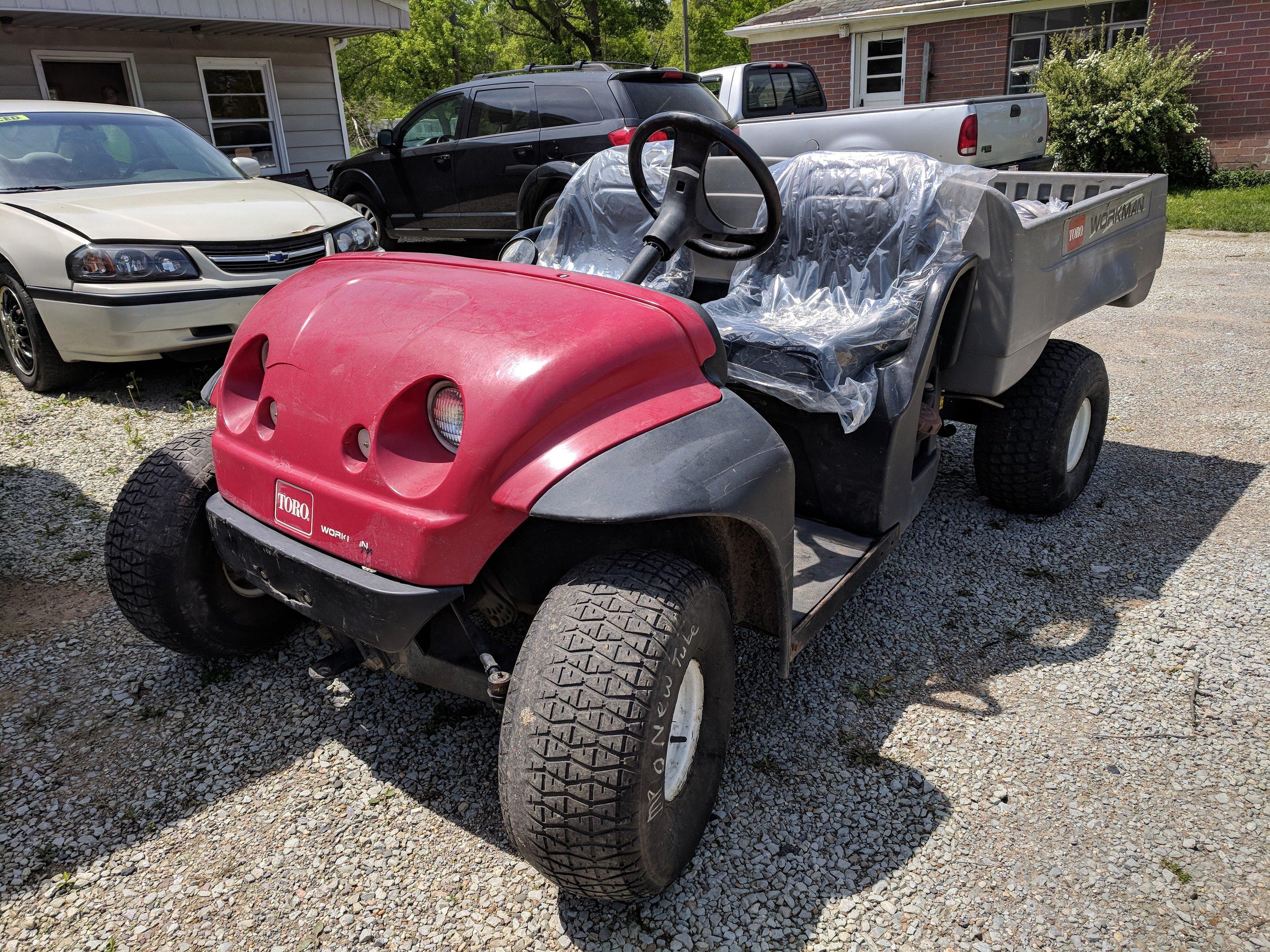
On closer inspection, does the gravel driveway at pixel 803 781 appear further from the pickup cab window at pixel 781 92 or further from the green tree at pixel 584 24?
the green tree at pixel 584 24

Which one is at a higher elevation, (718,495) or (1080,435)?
(718,495)

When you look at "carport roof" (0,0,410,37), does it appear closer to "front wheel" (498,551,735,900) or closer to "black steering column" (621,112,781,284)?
"black steering column" (621,112,781,284)

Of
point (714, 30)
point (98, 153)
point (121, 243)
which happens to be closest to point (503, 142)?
point (98, 153)

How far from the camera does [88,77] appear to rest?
34.8 feet

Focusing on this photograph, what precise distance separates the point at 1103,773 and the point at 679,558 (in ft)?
4.64

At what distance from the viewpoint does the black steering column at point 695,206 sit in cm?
263

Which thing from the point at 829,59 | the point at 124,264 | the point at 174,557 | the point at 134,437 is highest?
the point at 829,59

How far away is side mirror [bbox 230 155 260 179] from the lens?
7.05 m

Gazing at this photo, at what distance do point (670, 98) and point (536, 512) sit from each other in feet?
23.1

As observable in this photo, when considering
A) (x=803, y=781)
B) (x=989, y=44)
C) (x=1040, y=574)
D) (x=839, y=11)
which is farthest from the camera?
(x=839, y=11)

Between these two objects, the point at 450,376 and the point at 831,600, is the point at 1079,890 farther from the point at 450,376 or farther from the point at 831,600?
the point at 450,376

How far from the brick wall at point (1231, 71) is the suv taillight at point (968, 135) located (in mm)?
8796

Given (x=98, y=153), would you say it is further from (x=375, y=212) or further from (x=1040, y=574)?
(x=1040, y=574)

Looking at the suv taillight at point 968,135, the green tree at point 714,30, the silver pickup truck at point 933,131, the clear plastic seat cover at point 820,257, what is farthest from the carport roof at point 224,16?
the green tree at point 714,30
